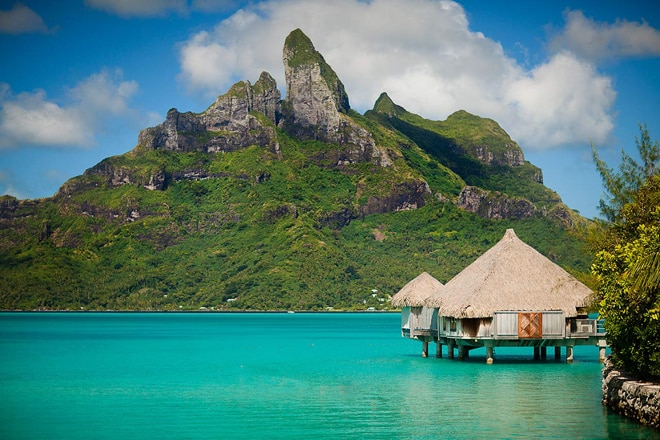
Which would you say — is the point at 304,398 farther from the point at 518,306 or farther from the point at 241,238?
the point at 241,238

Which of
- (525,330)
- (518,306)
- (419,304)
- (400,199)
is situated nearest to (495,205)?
(400,199)

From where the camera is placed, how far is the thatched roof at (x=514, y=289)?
3622 centimetres

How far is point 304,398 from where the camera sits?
92.5ft

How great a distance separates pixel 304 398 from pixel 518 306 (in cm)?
1179

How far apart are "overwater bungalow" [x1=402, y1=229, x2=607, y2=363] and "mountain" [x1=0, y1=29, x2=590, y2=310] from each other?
369 feet

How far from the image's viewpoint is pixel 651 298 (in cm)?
2134

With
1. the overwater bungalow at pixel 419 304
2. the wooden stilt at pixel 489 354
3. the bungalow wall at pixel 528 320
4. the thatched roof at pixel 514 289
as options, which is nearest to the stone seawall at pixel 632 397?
the bungalow wall at pixel 528 320

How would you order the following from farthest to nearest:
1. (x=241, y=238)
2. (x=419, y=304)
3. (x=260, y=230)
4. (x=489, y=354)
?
1. (x=241, y=238)
2. (x=260, y=230)
3. (x=419, y=304)
4. (x=489, y=354)

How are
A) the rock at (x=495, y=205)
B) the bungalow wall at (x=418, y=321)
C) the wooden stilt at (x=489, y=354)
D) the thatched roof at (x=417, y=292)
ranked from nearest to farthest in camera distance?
1. the wooden stilt at (x=489, y=354)
2. the bungalow wall at (x=418, y=321)
3. the thatched roof at (x=417, y=292)
4. the rock at (x=495, y=205)

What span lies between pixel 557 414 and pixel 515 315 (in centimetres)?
1237

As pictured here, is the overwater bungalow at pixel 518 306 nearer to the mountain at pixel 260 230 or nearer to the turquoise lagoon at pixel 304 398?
the turquoise lagoon at pixel 304 398

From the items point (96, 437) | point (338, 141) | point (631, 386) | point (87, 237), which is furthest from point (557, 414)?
point (338, 141)

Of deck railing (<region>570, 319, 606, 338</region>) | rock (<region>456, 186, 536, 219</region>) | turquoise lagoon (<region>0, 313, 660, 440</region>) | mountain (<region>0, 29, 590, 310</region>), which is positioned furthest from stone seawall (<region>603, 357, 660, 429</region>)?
rock (<region>456, 186, 536, 219</region>)

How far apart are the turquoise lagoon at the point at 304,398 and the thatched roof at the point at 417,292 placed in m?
2.78
